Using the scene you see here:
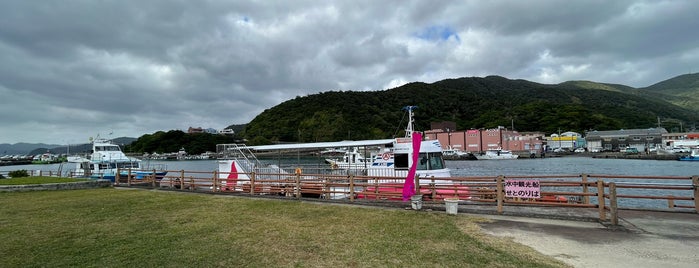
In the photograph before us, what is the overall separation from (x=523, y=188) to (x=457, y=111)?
5477 inches

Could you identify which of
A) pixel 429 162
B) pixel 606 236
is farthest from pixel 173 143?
pixel 606 236

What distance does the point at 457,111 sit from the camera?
5640 inches

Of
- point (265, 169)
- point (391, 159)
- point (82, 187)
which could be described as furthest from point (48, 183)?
point (391, 159)

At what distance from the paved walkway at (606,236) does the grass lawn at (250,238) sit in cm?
65

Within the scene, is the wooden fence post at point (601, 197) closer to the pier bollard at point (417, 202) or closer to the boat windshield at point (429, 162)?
the pier bollard at point (417, 202)

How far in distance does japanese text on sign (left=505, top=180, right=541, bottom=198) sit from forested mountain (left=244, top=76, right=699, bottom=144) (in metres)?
55.9

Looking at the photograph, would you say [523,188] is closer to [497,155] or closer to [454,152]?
[497,155]

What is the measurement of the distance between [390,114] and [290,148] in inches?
3624

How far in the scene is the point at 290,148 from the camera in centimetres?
1744

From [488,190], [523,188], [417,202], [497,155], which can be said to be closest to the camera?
[523,188]

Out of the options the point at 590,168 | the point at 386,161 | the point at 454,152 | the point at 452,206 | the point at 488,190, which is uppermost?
the point at 386,161

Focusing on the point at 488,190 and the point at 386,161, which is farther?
the point at 386,161

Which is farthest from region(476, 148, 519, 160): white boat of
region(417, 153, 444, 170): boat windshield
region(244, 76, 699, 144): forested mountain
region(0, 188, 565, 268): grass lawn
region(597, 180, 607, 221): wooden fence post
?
region(0, 188, 565, 268): grass lawn

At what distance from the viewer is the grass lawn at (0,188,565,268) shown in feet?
19.8
